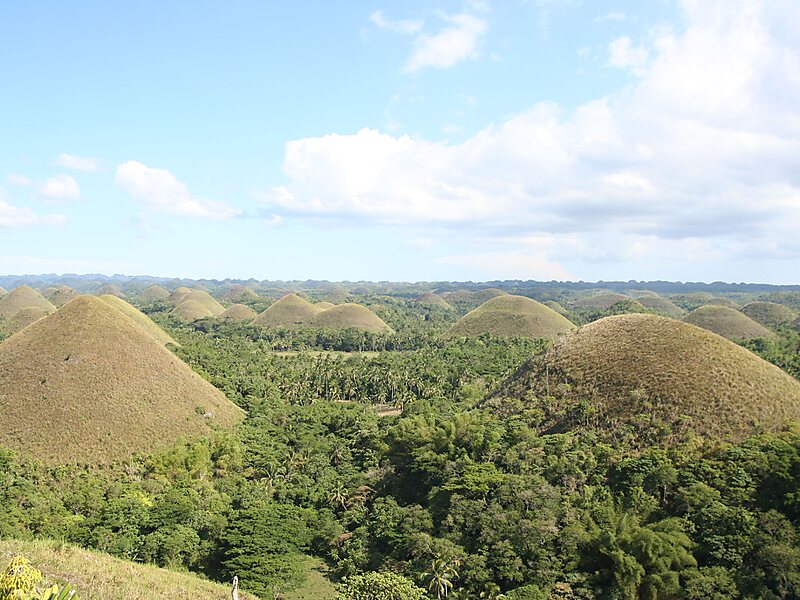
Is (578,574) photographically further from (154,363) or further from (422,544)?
(154,363)

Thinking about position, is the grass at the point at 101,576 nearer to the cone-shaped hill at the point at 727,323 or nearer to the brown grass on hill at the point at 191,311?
the cone-shaped hill at the point at 727,323

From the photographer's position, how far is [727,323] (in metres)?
133

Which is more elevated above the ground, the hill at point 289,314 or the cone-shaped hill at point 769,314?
the cone-shaped hill at point 769,314

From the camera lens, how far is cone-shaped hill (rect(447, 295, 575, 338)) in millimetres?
120625

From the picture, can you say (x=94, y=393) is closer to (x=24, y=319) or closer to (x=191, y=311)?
(x=24, y=319)

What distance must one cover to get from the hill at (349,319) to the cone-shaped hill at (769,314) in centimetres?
10743

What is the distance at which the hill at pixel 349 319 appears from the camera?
143125 millimetres

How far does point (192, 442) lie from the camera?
47.2 metres

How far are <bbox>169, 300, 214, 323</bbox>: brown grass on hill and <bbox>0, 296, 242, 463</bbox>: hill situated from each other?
351ft

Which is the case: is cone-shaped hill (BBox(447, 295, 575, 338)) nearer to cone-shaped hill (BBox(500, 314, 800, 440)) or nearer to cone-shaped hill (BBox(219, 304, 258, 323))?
cone-shaped hill (BBox(500, 314, 800, 440))

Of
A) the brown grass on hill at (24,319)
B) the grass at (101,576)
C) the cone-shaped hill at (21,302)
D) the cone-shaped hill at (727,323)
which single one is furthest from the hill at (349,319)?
the grass at (101,576)

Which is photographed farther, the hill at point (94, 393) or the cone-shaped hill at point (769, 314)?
the cone-shaped hill at point (769, 314)

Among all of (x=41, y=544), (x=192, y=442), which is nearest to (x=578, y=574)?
(x=41, y=544)

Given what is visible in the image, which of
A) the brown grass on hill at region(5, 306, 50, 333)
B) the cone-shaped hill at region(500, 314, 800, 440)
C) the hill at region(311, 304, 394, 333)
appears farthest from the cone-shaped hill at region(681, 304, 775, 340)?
the brown grass on hill at region(5, 306, 50, 333)
